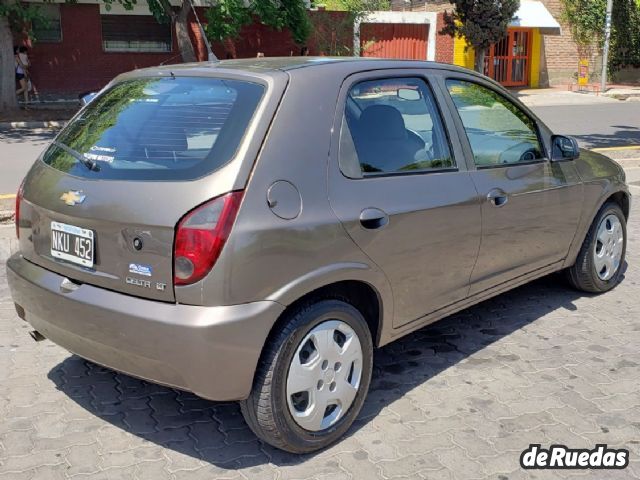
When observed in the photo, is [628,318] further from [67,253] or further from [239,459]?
[67,253]

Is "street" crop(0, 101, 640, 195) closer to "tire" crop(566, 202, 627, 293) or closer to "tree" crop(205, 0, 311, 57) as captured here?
"tree" crop(205, 0, 311, 57)

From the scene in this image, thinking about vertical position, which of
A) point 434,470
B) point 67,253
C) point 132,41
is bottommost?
point 434,470

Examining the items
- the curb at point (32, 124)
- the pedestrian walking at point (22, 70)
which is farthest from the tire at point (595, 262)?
the pedestrian walking at point (22, 70)

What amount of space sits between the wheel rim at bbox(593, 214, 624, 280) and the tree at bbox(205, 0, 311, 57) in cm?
1591

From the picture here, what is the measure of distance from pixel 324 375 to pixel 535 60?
2940cm

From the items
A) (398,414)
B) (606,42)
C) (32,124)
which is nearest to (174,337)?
(398,414)

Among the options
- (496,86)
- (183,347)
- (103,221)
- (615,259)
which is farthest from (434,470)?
(615,259)

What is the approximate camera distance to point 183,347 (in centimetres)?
272

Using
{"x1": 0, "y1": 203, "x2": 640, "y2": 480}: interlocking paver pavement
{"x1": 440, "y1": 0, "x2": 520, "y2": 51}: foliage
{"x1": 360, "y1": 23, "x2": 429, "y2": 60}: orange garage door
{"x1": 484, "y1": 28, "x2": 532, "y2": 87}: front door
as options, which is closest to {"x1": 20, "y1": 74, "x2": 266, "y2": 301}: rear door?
{"x1": 0, "y1": 203, "x2": 640, "y2": 480}: interlocking paver pavement

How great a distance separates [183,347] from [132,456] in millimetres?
753

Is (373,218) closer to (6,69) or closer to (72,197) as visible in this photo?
(72,197)

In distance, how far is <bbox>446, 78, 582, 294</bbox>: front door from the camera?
393 centimetres

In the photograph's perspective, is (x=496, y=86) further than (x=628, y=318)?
No

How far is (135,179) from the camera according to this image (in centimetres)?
294
